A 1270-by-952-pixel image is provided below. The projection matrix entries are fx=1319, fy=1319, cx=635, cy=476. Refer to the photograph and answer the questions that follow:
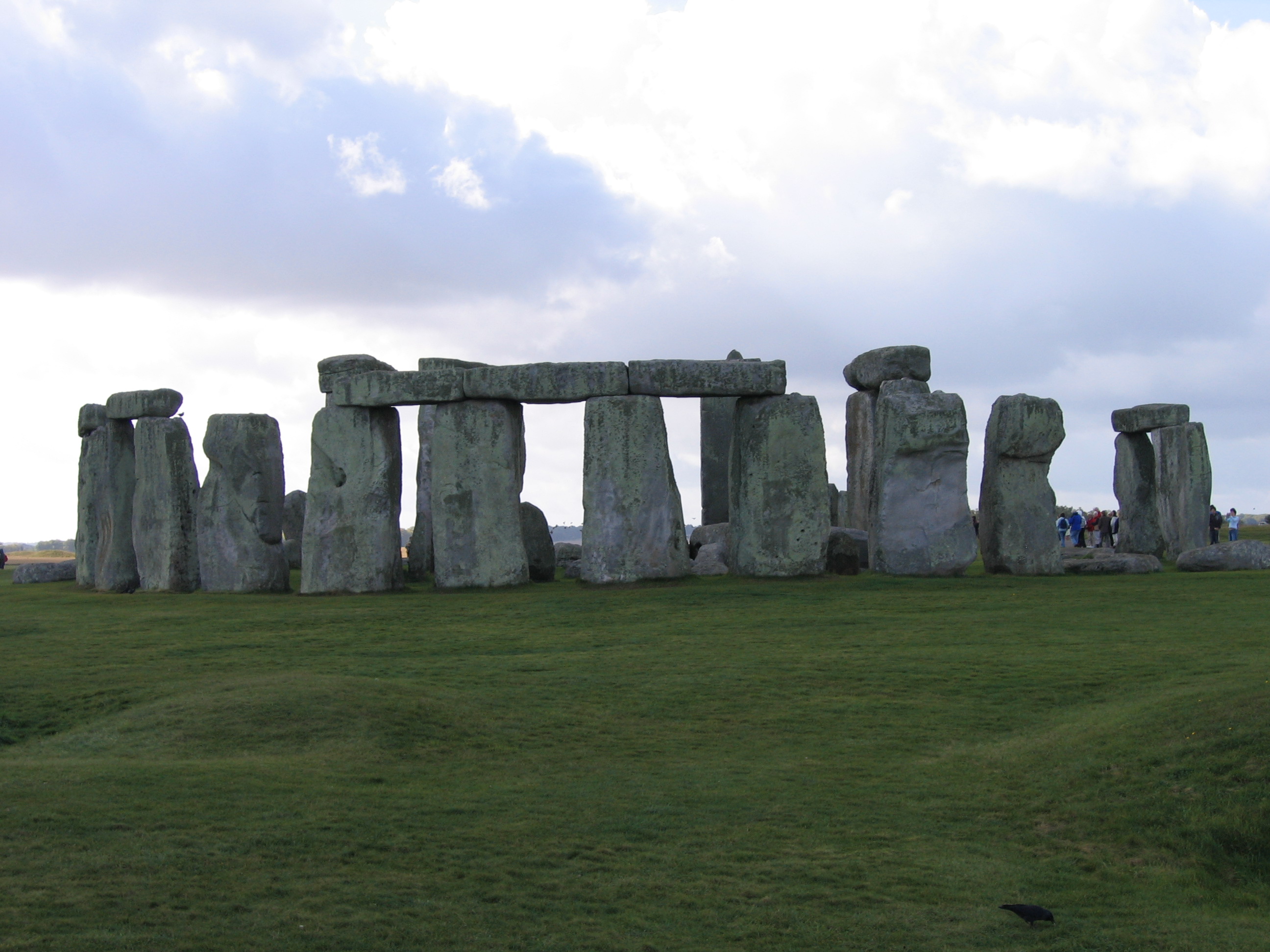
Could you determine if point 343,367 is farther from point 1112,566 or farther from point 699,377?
point 1112,566

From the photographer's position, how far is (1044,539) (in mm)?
19750

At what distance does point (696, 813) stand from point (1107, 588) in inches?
454

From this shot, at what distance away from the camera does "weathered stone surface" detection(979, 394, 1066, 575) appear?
766 inches

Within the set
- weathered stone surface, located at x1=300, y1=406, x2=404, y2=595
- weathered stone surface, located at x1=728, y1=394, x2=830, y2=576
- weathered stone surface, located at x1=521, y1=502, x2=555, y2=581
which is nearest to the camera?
weathered stone surface, located at x1=728, y1=394, x2=830, y2=576

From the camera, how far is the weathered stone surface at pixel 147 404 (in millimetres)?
20828

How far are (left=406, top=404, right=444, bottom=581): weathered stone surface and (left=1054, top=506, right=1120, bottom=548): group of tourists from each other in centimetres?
1454

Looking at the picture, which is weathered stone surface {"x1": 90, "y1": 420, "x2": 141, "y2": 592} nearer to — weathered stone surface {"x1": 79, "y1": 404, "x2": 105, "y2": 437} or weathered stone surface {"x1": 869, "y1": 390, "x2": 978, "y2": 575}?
weathered stone surface {"x1": 79, "y1": 404, "x2": 105, "y2": 437}

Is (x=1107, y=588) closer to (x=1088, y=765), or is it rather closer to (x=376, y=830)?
(x=1088, y=765)

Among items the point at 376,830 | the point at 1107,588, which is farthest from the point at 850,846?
the point at 1107,588

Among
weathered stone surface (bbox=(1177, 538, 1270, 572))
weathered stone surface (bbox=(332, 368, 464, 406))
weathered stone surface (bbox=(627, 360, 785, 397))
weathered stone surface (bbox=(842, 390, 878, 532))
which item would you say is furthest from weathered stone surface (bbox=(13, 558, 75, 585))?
weathered stone surface (bbox=(1177, 538, 1270, 572))

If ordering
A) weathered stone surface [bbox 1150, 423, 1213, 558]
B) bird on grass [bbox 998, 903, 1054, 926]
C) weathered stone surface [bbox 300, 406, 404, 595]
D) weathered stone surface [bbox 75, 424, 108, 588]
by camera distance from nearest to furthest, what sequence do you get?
bird on grass [bbox 998, 903, 1054, 926], weathered stone surface [bbox 300, 406, 404, 595], weathered stone surface [bbox 75, 424, 108, 588], weathered stone surface [bbox 1150, 423, 1213, 558]

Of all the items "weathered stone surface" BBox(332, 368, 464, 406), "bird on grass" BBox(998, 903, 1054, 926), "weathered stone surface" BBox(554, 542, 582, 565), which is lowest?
"bird on grass" BBox(998, 903, 1054, 926)

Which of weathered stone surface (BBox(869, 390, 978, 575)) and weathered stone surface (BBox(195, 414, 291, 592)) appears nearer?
weathered stone surface (BBox(869, 390, 978, 575))

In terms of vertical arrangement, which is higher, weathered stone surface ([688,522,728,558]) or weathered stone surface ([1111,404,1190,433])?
weathered stone surface ([1111,404,1190,433])
